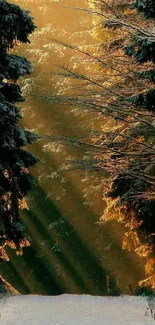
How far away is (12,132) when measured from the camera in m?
12.1

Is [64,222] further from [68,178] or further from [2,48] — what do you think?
[2,48]

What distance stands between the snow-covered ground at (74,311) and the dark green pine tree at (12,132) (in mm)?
1722

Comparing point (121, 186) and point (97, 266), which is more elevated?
point (97, 266)

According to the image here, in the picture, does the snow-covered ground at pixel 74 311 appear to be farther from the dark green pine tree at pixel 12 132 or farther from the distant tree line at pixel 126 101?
the distant tree line at pixel 126 101

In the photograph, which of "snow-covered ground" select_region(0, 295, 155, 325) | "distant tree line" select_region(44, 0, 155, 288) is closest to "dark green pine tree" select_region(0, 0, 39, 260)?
"distant tree line" select_region(44, 0, 155, 288)

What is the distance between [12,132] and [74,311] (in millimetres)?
4681

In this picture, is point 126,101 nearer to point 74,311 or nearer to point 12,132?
point 12,132

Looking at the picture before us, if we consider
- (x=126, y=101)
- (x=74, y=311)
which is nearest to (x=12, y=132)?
(x=126, y=101)

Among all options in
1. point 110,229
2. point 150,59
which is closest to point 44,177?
point 110,229

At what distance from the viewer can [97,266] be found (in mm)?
30125

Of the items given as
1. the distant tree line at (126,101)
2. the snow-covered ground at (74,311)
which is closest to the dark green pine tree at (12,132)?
the distant tree line at (126,101)

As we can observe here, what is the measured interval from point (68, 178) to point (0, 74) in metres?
20.0

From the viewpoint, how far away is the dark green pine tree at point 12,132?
11938 millimetres

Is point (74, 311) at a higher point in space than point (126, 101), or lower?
lower
